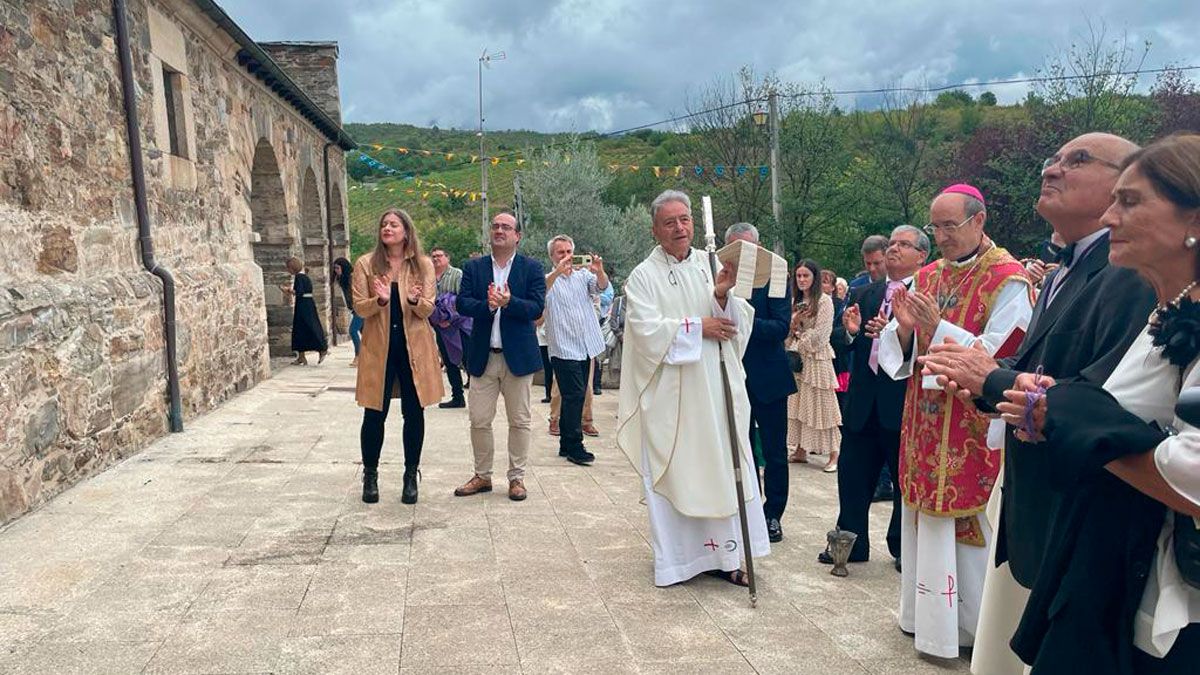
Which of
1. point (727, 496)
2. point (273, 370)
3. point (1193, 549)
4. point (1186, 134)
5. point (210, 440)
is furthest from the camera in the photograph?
point (273, 370)

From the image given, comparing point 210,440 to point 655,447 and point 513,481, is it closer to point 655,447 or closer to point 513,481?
point 513,481

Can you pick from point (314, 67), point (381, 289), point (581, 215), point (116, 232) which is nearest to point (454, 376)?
point (116, 232)

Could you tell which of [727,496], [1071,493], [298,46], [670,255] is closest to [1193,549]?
[1071,493]

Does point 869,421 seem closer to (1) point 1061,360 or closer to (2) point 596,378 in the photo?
(1) point 1061,360

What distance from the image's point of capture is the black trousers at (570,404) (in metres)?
6.56

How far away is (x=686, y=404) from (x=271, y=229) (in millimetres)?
10552

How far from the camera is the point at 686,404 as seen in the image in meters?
3.84

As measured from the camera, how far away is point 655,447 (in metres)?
3.84

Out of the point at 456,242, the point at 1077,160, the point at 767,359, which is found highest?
the point at 456,242

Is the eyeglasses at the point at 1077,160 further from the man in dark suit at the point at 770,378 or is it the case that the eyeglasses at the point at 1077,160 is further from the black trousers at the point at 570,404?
the black trousers at the point at 570,404

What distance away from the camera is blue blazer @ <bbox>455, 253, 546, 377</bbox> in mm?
5211

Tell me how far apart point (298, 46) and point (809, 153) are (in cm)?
1527

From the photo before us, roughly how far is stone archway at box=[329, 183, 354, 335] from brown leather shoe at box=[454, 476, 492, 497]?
13.2 meters

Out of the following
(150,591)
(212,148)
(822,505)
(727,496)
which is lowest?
(822,505)
